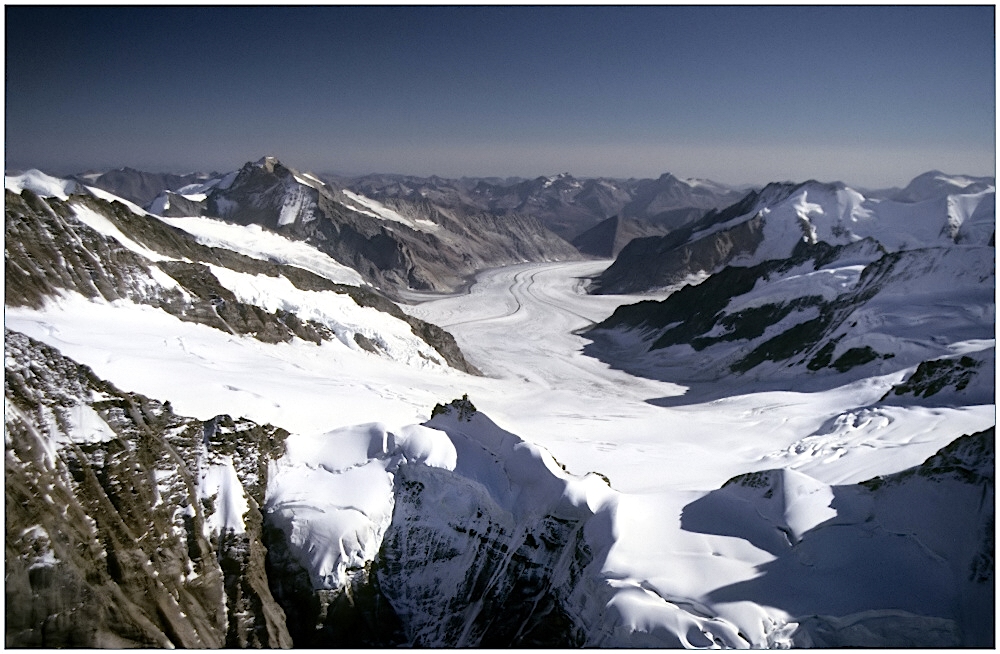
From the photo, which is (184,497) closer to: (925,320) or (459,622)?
(459,622)

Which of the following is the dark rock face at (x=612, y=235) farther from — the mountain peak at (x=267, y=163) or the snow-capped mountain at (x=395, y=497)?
the snow-capped mountain at (x=395, y=497)

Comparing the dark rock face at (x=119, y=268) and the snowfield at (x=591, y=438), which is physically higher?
the dark rock face at (x=119, y=268)

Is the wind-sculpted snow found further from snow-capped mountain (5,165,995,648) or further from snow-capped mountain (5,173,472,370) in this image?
snow-capped mountain (5,173,472,370)

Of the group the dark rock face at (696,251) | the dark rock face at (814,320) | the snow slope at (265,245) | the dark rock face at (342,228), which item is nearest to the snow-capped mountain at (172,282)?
the dark rock face at (814,320)

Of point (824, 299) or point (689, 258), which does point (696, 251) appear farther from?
point (824, 299)

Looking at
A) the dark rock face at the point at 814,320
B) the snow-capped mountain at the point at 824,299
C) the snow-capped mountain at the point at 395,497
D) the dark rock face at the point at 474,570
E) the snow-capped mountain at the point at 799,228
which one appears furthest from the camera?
the snow-capped mountain at the point at 799,228

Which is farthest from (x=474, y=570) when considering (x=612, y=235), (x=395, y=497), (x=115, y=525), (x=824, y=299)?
(x=612, y=235)

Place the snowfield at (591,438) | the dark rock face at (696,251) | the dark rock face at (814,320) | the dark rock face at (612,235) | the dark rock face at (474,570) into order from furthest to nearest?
the dark rock face at (612,235)
the dark rock face at (696,251)
the dark rock face at (814,320)
the dark rock face at (474,570)
the snowfield at (591,438)

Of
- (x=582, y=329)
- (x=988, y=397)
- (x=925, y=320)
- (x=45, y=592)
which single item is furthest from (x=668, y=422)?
(x=582, y=329)

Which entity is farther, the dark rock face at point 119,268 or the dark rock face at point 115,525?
the dark rock face at point 119,268
